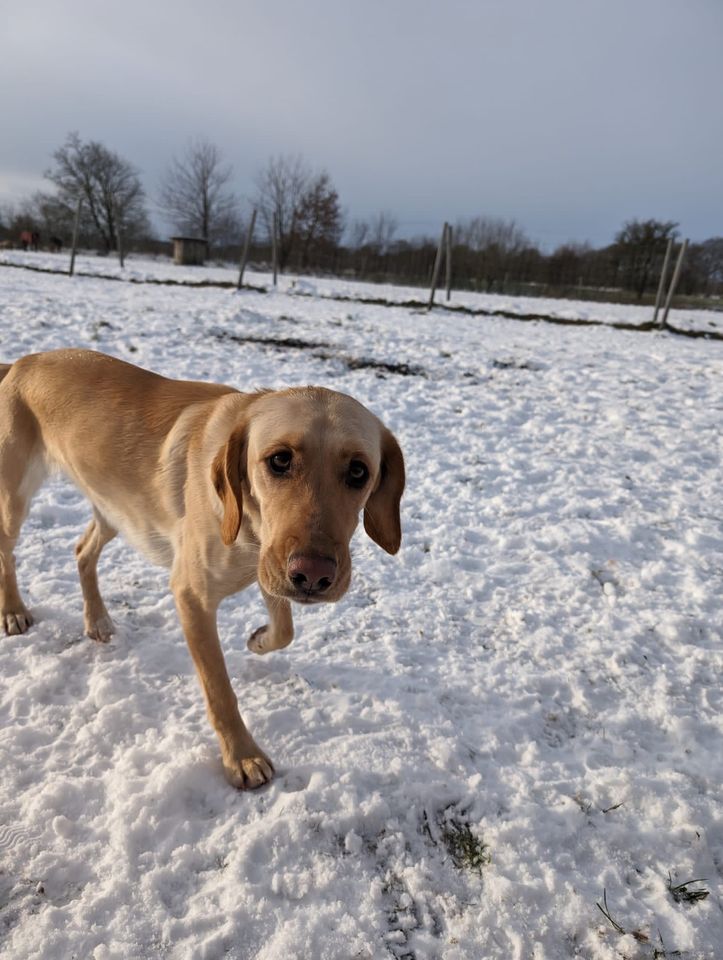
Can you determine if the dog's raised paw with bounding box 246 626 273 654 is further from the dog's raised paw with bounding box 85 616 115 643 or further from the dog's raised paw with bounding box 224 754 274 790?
the dog's raised paw with bounding box 85 616 115 643

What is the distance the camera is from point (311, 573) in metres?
1.66

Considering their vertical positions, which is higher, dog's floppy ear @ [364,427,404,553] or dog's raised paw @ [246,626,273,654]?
dog's floppy ear @ [364,427,404,553]

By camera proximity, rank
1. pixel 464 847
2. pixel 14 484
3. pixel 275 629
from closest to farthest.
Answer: pixel 464 847 < pixel 275 629 < pixel 14 484

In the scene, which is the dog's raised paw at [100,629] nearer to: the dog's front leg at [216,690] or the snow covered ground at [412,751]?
the snow covered ground at [412,751]

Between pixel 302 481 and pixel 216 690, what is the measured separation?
37.0 inches

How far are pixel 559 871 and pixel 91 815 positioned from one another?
158cm

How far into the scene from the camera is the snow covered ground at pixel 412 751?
1.66 metres

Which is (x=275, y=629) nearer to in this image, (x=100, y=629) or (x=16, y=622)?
(x=100, y=629)

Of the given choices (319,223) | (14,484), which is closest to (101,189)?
(319,223)

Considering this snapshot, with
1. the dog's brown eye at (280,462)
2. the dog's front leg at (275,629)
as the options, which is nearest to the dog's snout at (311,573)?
the dog's brown eye at (280,462)

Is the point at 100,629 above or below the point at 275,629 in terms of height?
below

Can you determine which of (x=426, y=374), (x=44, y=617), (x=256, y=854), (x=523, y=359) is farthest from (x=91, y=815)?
(x=523, y=359)

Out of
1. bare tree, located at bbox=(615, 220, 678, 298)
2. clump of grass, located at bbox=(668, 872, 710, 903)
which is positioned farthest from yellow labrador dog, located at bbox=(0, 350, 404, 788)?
bare tree, located at bbox=(615, 220, 678, 298)

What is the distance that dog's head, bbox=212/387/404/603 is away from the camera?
1715mm
